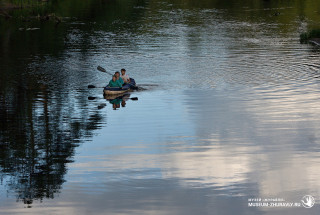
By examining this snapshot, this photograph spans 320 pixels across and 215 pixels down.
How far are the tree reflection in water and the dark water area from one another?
71mm

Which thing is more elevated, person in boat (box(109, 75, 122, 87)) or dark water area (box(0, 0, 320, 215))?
person in boat (box(109, 75, 122, 87))

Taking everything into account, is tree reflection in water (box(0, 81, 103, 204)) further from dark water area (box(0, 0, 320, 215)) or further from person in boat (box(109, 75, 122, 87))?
person in boat (box(109, 75, 122, 87))

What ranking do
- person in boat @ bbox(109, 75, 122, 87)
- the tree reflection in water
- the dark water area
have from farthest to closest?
person in boat @ bbox(109, 75, 122, 87)
the tree reflection in water
the dark water area

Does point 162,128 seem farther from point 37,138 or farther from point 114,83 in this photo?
point 114,83

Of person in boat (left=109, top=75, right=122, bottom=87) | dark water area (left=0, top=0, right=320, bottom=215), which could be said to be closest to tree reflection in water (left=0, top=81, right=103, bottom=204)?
dark water area (left=0, top=0, right=320, bottom=215)

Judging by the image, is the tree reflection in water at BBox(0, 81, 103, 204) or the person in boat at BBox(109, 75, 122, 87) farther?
the person in boat at BBox(109, 75, 122, 87)

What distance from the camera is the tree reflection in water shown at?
2335cm

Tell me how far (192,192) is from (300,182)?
3.95 meters

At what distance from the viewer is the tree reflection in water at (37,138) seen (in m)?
23.3

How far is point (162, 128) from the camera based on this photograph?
32.3 meters

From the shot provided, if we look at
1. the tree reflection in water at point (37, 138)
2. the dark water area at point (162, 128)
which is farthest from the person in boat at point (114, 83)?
the tree reflection in water at point (37, 138)

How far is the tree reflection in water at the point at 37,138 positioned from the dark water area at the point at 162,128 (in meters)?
0.07

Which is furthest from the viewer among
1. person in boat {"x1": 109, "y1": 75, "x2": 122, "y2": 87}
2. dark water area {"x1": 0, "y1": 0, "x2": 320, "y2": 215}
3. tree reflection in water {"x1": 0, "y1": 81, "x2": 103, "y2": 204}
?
person in boat {"x1": 109, "y1": 75, "x2": 122, "y2": 87}

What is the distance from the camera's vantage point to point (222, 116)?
3519 centimetres
